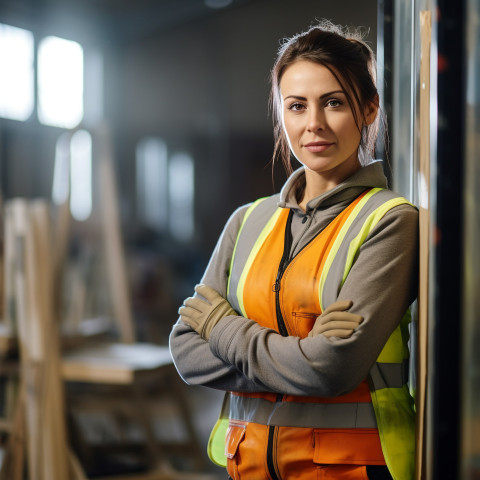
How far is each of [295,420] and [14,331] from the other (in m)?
1.47

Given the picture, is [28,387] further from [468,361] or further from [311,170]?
[468,361]

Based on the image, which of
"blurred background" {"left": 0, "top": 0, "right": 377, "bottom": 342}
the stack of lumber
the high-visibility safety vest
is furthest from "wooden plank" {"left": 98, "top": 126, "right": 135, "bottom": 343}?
"blurred background" {"left": 0, "top": 0, "right": 377, "bottom": 342}

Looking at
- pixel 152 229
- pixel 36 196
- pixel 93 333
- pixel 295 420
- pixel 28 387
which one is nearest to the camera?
pixel 295 420

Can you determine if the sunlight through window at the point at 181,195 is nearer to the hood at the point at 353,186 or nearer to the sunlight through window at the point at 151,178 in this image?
the sunlight through window at the point at 151,178

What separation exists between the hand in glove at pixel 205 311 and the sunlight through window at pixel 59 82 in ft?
15.0

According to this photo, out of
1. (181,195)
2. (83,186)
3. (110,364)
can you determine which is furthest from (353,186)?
(181,195)

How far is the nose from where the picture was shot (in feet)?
3.09

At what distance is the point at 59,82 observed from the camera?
5.52 metres

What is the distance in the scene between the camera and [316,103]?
951 mm

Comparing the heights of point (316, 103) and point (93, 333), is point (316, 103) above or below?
above

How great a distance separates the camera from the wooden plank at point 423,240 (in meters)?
0.85

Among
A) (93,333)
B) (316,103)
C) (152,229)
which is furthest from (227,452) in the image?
(152,229)

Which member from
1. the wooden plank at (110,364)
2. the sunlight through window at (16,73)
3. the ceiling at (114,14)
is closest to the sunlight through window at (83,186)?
the sunlight through window at (16,73)

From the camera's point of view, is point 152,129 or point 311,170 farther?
point 152,129
